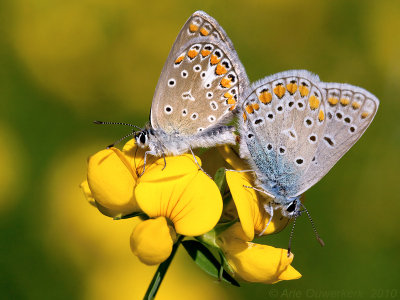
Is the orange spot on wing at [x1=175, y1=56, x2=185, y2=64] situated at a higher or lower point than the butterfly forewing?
higher

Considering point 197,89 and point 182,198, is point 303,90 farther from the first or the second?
point 182,198

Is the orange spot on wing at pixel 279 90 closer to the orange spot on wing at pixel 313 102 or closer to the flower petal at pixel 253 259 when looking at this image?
the orange spot on wing at pixel 313 102

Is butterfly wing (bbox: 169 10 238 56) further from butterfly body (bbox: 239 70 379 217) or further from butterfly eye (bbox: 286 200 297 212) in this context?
butterfly eye (bbox: 286 200 297 212)

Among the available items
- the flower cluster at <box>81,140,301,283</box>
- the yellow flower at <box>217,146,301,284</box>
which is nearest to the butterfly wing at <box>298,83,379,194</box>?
the yellow flower at <box>217,146,301,284</box>

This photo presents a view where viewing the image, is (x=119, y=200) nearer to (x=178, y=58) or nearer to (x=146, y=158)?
(x=146, y=158)

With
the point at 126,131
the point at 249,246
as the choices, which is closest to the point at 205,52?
the point at 249,246

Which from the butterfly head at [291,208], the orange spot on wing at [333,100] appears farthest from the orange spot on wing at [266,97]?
the butterfly head at [291,208]

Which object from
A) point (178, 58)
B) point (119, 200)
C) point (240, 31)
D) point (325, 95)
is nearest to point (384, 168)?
point (240, 31)
